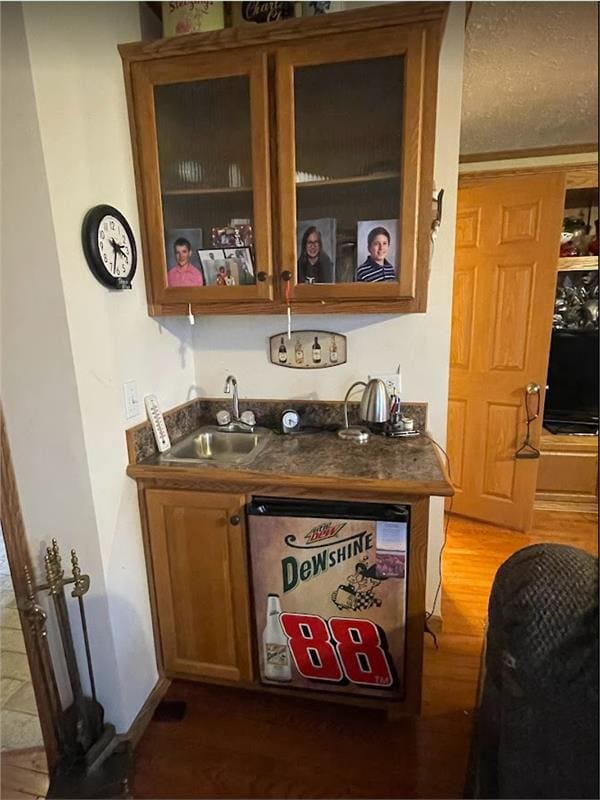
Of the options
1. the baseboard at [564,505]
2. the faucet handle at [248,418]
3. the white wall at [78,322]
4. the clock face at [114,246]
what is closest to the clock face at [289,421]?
the faucet handle at [248,418]

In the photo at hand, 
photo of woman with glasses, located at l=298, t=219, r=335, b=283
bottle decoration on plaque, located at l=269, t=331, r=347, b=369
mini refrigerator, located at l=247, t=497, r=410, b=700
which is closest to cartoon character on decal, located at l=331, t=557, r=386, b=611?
mini refrigerator, located at l=247, t=497, r=410, b=700

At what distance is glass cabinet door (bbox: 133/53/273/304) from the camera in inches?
53.0

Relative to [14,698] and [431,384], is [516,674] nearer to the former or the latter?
[431,384]

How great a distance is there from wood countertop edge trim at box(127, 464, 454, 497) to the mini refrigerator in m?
0.07

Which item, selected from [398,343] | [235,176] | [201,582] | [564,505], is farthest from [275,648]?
[564,505]

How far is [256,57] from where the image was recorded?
1295mm

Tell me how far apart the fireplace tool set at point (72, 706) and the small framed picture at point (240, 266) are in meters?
1.00

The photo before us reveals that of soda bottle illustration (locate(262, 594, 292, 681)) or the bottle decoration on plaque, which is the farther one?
the bottle decoration on plaque

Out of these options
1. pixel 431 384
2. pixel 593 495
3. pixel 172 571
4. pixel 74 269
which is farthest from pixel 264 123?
pixel 593 495

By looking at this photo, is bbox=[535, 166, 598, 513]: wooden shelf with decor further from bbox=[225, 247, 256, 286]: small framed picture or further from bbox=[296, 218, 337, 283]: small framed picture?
bbox=[225, 247, 256, 286]: small framed picture

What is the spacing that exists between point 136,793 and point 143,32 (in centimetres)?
241

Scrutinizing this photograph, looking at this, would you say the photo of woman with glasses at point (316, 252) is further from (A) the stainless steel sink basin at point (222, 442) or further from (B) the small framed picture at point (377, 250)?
(A) the stainless steel sink basin at point (222, 442)

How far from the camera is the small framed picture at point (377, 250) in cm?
137

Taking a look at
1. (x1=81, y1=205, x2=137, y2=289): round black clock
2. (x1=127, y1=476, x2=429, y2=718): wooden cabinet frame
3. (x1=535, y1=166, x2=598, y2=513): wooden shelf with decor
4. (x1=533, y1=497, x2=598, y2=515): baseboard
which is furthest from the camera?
(x1=533, y1=497, x2=598, y2=515): baseboard
